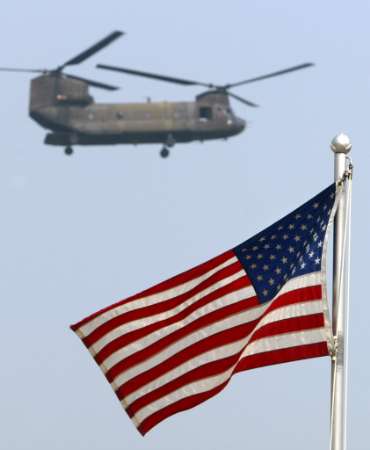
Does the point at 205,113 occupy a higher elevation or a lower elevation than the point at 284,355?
higher

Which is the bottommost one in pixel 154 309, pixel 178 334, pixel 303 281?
pixel 178 334

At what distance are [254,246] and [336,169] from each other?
169 centimetres

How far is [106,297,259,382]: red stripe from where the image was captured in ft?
72.2

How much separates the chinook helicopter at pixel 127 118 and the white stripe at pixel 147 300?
106 m

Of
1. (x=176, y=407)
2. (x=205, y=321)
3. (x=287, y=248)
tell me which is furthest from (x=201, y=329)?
(x=287, y=248)

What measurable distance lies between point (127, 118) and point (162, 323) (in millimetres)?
111692

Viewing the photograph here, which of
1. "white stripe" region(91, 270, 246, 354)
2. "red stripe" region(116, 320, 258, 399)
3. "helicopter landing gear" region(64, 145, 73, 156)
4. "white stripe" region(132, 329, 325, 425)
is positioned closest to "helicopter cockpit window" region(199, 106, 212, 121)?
"helicopter landing gear" region(64, 145, 73, 156)

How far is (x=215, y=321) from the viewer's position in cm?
2197

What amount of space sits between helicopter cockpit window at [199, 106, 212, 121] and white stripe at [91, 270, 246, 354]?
366 feet

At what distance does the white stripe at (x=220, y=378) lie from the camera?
69.2 feet

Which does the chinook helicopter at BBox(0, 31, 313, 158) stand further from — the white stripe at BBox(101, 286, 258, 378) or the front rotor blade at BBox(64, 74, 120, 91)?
the white stripe at BBox(101, 286, 258, 378)

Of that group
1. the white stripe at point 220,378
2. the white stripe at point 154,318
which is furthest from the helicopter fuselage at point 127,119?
the white stripe at point 220,378

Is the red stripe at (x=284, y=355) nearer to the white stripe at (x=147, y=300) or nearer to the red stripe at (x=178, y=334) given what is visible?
the red stripe at (x=178, y=334)

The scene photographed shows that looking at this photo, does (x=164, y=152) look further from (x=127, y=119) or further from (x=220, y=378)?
(x=220, y=378)
